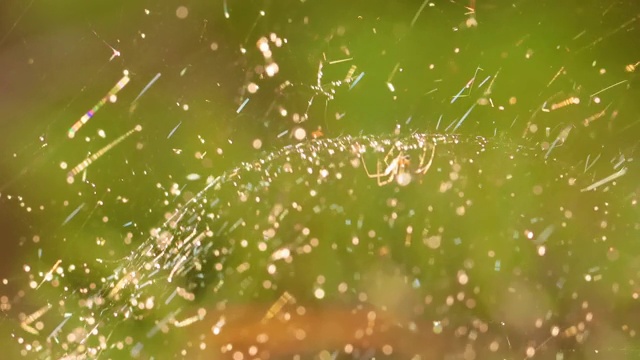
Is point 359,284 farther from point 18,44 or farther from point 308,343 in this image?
point 18,44

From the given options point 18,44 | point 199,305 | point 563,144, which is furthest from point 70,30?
point 563,144

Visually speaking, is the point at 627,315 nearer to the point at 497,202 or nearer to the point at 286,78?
the point at 497,202

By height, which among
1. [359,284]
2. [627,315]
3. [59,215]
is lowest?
[627,315]

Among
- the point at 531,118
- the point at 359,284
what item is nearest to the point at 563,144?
the point at 531,118

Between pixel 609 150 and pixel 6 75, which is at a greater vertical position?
pixel 6 75

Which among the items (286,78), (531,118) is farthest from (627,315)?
(286,78)

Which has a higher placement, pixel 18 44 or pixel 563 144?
pixel 18 44
